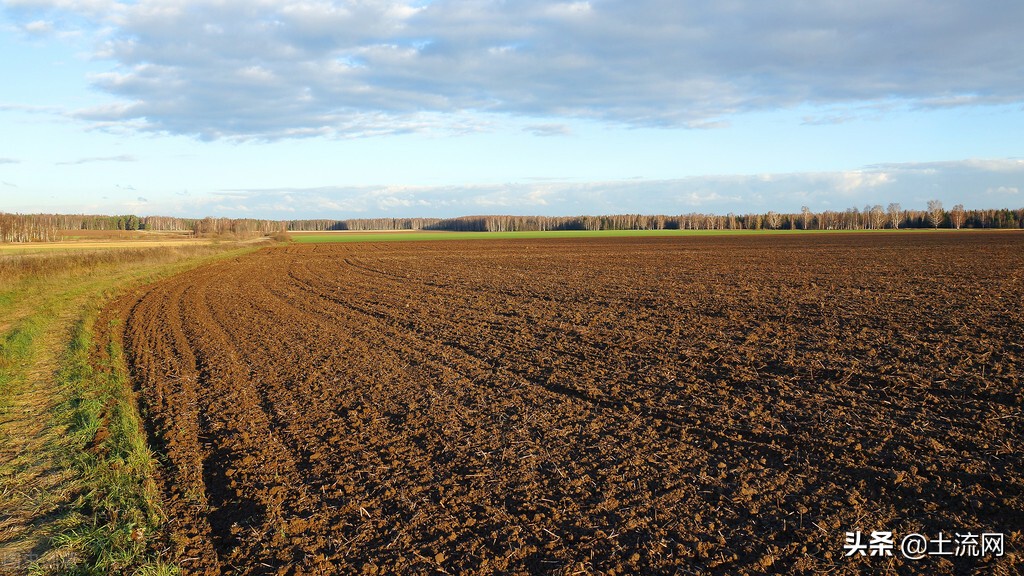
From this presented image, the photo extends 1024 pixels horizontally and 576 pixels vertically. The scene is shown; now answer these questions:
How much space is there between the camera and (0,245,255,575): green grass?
5293 millimetres

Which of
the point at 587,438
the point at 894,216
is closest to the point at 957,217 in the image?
the point at 894,216

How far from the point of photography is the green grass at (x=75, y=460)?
17.4 feet

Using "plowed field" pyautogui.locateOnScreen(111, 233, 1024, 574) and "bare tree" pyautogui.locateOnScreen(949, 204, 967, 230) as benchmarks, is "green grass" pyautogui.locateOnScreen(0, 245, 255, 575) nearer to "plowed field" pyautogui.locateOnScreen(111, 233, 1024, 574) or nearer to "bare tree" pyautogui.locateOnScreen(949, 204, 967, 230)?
"plowed field" pyautogui.locateOnScreen(111, 233, 1024, 574)

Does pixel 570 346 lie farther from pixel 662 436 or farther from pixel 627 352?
pixel 662 436

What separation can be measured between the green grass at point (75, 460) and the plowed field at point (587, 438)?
319mm

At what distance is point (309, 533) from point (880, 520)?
5028 mm

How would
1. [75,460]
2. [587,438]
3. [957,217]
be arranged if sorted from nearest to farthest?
[75,460], [587,438], [957,217]

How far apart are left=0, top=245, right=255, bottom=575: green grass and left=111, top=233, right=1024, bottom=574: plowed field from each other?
32cm

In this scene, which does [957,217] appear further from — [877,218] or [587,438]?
[587,438]

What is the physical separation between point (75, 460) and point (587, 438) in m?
6.03

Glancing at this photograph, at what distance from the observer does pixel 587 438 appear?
768 cm

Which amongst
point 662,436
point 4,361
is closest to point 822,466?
point 662,436

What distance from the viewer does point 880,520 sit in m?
5.47

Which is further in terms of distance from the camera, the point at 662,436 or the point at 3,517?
the point at 662,436
